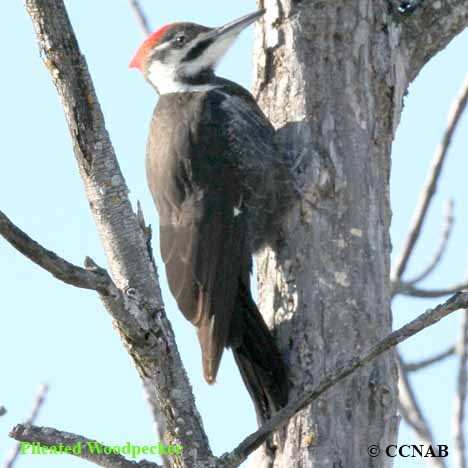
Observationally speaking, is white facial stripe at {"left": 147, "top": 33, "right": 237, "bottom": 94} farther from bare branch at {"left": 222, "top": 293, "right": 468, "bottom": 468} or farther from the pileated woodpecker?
bare branch at {"left": 222, "top": 293, "right": 468, "bottom": 468}

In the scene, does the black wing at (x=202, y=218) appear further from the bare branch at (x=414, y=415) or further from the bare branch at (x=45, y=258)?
the bare branch at (x=45, y=258)

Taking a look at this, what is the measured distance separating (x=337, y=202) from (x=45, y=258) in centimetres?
149

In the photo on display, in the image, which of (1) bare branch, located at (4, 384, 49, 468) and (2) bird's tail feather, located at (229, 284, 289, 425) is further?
(2) bird's tail feather, located at (229, 284, 289, 425)

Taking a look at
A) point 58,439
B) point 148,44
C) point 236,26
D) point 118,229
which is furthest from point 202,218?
point 58,439

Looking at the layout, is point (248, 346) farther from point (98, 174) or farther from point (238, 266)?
point (98, 174)

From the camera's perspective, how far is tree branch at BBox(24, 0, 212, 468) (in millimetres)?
2371

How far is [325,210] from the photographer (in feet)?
11.3

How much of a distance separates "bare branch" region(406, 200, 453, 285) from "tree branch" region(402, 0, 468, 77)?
1.78 feet

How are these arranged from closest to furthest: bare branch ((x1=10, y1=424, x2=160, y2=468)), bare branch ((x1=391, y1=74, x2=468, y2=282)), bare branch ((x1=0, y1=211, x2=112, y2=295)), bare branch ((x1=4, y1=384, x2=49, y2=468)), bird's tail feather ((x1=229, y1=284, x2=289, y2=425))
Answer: bare branch ((x1=0, y1=211, x2=112, y2=295)), bare branch ((x1=10, y1=424, x2=160, y2=468)), bare branch ((x1=4, y1=384, x2=49, y2=468)), bird's tail feather ((x1=229, y1=284, x2=289, y2=425)), bare branch ((x1=391, y1=74, x2=468, y2=282))

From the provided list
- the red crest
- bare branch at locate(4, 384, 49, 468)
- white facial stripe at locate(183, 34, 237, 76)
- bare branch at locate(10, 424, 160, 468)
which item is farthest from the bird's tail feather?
the red crest

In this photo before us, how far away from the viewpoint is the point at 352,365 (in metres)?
2.44

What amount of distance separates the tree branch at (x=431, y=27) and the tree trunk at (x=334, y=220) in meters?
0.10

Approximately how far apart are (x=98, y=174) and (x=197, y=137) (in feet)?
4.75

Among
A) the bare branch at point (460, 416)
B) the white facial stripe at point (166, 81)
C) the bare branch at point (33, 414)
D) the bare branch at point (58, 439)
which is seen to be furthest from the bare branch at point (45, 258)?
the white facial stripe at point (166, 81)
